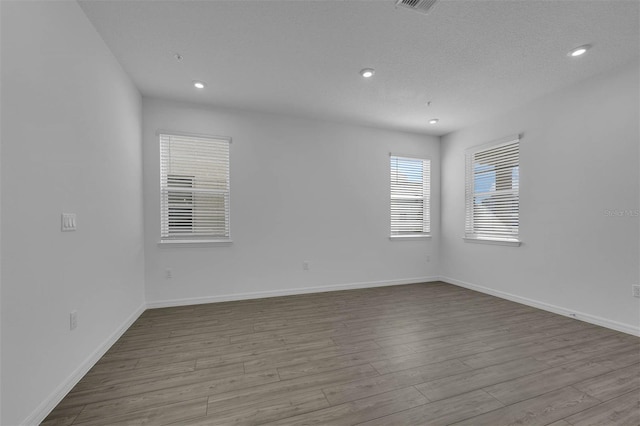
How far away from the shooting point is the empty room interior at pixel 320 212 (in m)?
1.67

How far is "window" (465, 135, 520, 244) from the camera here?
12.9 feet

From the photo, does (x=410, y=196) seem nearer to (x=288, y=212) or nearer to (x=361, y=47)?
(x=288, y=212)

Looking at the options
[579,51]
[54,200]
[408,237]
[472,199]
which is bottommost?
[408,237]

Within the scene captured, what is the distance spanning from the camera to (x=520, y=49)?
2.54 meters

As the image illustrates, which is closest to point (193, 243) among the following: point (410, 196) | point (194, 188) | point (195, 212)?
point (195, 212)

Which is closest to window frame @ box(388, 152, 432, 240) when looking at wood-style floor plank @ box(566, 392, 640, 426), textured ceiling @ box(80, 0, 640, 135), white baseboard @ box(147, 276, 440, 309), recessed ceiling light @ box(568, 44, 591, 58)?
white baseboard @ box(147, 276, 440, 309)

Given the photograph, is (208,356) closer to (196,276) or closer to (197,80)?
(196,276)

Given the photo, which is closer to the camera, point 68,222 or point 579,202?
point 68,222

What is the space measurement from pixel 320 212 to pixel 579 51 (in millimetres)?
3430

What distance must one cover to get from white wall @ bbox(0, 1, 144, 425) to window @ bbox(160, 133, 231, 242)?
0.93 metres

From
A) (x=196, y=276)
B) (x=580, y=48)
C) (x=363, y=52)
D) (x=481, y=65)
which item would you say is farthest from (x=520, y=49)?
(x=196, y=276)

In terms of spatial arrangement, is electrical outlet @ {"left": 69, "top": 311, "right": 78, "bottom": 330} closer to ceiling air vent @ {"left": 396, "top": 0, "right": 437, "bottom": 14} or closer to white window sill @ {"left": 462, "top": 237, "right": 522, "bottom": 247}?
ceiling air vent @ {"left": 396, "top": 0, "right": 437, "bottom": 14}

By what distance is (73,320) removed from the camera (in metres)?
1.93

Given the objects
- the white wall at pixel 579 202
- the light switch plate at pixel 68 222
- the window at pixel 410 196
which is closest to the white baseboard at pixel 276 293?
the window at pixel 410 196
